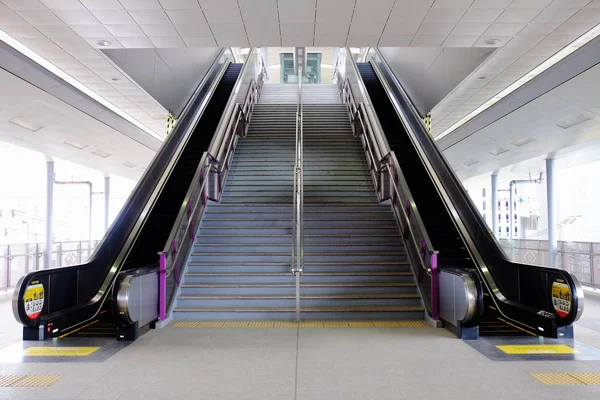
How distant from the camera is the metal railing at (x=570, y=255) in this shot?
9.09m

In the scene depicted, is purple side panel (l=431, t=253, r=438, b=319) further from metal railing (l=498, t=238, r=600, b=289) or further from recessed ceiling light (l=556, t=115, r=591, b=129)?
recessed ceiling light (l=556, t=115, r=591, b=129)

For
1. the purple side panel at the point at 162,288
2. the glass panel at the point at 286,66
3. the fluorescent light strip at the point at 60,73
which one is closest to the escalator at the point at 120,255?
the purple side panel at the point at 162,288

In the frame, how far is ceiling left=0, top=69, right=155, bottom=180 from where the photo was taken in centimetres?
813

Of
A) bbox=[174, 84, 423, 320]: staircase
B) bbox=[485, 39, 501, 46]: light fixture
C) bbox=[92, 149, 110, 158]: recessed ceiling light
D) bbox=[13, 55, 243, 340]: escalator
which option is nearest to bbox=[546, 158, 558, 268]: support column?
bbox=[174, 84, 423, 320]: staircase

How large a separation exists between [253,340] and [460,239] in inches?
146

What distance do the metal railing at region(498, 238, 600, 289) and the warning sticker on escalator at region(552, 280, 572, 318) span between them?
3.14m

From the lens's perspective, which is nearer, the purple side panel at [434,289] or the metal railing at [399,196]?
the purple side panel at [434,289]

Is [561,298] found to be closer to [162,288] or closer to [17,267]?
[162,288]

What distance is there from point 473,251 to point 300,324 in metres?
2.71

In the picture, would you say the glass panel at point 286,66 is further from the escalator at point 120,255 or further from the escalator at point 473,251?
the escalator at point 473,251

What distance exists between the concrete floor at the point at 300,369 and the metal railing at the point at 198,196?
2.71 ft

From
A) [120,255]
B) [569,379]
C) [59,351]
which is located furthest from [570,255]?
[59,351]

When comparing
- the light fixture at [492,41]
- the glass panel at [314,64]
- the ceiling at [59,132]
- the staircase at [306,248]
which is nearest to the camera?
the staircase at [306,248]

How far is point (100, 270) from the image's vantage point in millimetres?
6008
